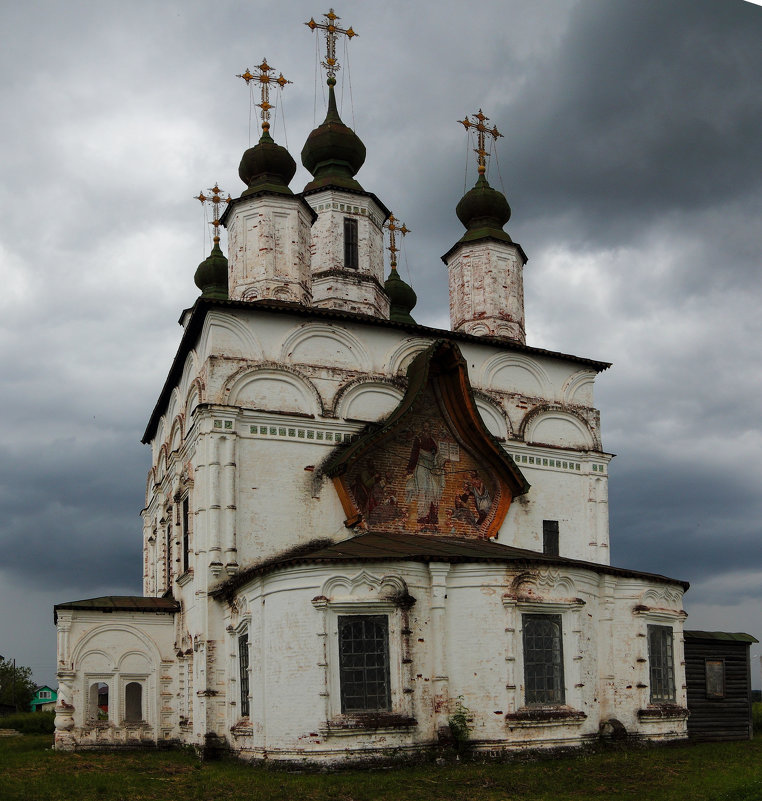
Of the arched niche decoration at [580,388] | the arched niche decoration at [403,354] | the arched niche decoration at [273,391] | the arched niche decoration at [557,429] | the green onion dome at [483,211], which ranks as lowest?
the arched niche decoration at [557,429]

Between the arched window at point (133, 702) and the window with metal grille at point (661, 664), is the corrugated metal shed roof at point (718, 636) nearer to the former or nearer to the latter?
the window with metal grille at point (661, 664)

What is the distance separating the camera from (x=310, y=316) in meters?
16.4

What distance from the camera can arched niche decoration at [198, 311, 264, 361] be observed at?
1580 centimetres

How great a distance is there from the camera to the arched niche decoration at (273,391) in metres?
15.6

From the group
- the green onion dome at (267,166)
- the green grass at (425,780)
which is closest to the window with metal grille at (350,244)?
the green onion dome at (267,166)

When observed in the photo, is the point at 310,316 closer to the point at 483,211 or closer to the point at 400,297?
the point at 483,211

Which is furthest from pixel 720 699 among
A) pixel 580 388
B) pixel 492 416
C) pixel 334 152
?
pixel 334 152

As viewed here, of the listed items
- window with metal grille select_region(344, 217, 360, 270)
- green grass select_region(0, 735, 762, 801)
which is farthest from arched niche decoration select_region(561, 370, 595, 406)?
green grass select_region(0, 735, 762, 801)

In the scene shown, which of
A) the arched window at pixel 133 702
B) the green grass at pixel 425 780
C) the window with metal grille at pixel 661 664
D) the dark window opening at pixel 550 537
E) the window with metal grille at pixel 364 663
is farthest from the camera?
the dark window opening at pixel 550 537

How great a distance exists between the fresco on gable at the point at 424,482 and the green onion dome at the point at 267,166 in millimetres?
5596

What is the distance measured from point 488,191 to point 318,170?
365 centimetres

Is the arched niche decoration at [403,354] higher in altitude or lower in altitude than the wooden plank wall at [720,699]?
higher

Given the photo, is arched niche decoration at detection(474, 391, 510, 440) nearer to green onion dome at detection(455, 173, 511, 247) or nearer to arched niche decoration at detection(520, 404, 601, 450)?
arched niche decoration at detection(520, 404, 601, 450)

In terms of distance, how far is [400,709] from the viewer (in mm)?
12469
